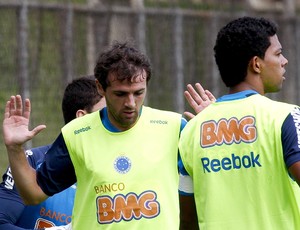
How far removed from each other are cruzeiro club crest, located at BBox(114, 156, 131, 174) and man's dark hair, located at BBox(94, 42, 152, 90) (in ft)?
1.22

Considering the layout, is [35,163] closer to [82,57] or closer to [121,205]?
[121,205]

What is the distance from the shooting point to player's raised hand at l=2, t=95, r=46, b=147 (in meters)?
5.41

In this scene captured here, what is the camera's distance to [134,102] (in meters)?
5.33

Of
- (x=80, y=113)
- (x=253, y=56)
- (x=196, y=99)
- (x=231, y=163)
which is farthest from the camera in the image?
(x=80, y=113)

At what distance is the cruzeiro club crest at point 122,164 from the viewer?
532cm

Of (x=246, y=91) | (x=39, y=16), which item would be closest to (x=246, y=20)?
(x=246, y=91)

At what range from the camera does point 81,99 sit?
6559 millimetres

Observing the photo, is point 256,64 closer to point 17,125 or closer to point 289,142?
point 289,142

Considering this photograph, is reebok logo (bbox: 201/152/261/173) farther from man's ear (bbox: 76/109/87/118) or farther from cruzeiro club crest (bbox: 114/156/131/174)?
man's ear (bbox: 76/109/87/118)

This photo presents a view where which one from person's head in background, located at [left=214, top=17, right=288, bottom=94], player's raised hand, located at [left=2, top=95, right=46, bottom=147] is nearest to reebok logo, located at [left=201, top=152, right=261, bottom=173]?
person's head in background, located at [left=214, top=17, right=288, bottom=94]

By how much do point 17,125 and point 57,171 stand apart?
304mm

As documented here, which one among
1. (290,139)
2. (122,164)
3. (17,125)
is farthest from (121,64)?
(290,139)

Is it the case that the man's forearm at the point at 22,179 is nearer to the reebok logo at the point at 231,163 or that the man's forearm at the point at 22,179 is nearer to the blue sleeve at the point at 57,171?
the blue sleeve at the point at 57,171

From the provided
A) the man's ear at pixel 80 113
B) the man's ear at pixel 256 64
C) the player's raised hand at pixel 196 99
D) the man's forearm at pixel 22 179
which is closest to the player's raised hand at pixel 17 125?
the man's forearm at pixel 22 179
